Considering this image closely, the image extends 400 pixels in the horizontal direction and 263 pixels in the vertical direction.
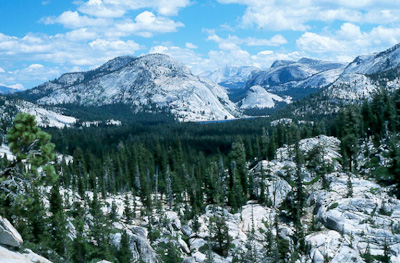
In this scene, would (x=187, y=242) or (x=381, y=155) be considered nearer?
(x=187, y=242)

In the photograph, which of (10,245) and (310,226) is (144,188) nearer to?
(310,226)

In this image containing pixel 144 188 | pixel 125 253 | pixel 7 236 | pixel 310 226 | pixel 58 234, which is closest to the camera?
pixel 7 236

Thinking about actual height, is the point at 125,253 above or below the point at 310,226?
above

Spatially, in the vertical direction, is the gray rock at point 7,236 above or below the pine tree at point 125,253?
above

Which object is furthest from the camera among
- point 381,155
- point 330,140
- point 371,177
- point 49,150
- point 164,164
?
point 164,164

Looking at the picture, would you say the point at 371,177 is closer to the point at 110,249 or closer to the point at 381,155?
the point at 381,155

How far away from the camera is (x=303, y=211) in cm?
7719

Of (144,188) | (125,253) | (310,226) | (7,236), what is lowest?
(310,226)

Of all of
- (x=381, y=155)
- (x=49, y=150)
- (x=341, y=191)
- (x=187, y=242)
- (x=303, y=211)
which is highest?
(x=49, y=150)

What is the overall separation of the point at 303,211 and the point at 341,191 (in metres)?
11.2

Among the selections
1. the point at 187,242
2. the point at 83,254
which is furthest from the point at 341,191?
the point at 83,254

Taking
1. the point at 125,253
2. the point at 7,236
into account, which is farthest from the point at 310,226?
the point at 7,236

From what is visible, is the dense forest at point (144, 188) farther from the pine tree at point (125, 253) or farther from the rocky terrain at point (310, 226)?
the rocky terrain at point (310, 226)

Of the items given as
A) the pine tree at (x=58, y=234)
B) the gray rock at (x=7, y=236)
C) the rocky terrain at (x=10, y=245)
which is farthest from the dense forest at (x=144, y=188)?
the rocky terrain at (x=10, y=245)
